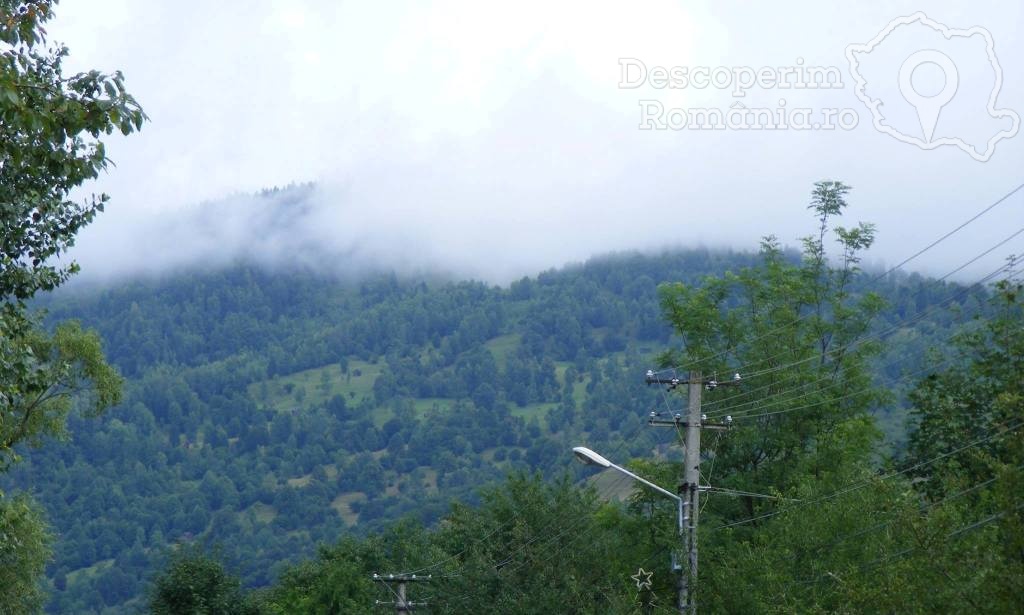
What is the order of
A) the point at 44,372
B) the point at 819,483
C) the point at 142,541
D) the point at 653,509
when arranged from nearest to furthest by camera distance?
the point at 44,372 → the point at 819,483 → the point at 653,509 → the point at 142,541

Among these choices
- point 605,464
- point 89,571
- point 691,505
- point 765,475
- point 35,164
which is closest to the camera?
point 35,164

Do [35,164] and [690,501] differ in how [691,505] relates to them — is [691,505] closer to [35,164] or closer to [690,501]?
[690,501]

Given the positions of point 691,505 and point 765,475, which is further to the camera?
point 765,475

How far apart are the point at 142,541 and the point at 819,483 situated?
169687mm

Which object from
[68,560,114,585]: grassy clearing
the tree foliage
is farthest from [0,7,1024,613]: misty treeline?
[68,560,114,585]: grassy clearing

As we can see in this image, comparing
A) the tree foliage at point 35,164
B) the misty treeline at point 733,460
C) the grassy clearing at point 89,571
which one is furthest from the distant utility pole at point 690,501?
the grassy clearing at point 89,571

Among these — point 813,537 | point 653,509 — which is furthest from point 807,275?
point 813,537

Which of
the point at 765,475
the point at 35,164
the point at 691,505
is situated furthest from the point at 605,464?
the point at 765,475

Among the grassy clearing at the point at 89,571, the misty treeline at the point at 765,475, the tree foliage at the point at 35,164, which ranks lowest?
the grassy clearing at the point at 89,571

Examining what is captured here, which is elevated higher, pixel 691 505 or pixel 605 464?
pixel 605 464

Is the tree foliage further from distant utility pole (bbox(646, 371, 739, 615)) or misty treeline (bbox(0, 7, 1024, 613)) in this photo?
distant utility pole (bbox(646, 371, 739, 615))

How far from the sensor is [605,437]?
15050 cm

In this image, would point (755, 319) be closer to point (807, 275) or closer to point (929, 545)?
point (807, 275)

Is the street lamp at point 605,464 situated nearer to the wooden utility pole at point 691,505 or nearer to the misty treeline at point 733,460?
the wooden utility pole at point 691,505
